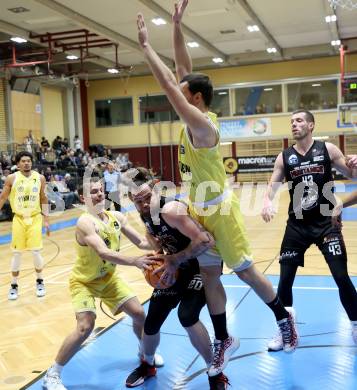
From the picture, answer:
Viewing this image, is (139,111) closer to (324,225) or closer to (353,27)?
(353,27)

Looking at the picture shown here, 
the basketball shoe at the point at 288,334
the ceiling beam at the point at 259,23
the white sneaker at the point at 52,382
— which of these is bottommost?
the white sneaker at the point at 52,382

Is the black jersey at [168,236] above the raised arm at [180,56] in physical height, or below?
below

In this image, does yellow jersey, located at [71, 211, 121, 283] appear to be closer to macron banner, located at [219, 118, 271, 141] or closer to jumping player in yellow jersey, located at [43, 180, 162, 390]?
jumping player in yellow jersey, located at [43, 180, 162, 390]

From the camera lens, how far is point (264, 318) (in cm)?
511

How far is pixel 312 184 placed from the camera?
14.2 ft

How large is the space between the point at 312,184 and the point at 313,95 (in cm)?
2051

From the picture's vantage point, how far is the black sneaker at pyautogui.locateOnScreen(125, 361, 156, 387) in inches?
149

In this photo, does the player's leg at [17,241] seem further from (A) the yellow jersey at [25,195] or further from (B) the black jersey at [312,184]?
(B) the black jersey at [312,184]

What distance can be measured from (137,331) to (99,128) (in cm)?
2344

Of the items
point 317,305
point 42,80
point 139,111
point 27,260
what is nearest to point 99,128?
point 139,111

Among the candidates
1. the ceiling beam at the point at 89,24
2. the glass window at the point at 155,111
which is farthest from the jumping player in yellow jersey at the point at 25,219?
the glass window at the point at 155,111

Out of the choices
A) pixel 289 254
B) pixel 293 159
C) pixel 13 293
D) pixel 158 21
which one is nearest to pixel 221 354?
pixel 289 254

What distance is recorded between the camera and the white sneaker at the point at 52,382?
363 centimetres

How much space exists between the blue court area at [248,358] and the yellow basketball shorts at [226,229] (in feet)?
3.25
